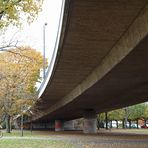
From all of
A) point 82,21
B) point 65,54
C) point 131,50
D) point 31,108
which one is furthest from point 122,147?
point 31,108

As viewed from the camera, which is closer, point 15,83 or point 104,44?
point 104,44

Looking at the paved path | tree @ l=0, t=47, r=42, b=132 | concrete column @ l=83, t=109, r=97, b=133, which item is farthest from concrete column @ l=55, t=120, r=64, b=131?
the paved path

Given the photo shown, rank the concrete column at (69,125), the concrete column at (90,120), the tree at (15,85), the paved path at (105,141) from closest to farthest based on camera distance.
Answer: the paved path at (105,141) < the tree at (15,85) < the concrete column at (90,120) < the concrete column at (69,125)

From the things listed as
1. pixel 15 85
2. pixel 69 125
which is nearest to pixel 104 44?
pixel 15 85

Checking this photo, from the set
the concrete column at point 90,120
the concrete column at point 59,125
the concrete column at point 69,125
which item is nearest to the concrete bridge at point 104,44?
the concrete column at point 90,120

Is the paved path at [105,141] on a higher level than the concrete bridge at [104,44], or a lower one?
lower

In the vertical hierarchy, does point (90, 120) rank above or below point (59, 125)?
above

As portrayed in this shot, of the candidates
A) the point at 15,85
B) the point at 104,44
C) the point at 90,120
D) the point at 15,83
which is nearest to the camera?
the point at 104,44

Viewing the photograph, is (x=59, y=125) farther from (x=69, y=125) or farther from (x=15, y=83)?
(x=15, y=83)

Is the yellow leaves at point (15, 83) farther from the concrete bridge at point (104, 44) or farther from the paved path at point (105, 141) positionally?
the concrete bridge at point (104, 44)

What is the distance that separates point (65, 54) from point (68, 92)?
18746mm

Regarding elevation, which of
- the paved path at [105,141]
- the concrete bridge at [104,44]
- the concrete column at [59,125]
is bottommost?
the paved path at [105,141]

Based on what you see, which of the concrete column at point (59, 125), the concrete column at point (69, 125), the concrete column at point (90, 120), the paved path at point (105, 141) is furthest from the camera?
the concrete column at point (69, 125)

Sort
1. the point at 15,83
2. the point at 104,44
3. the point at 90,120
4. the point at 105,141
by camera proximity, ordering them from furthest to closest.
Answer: the point at 90,120 < the point at 15,83 < the point at 105,141 < the point at 104,44
